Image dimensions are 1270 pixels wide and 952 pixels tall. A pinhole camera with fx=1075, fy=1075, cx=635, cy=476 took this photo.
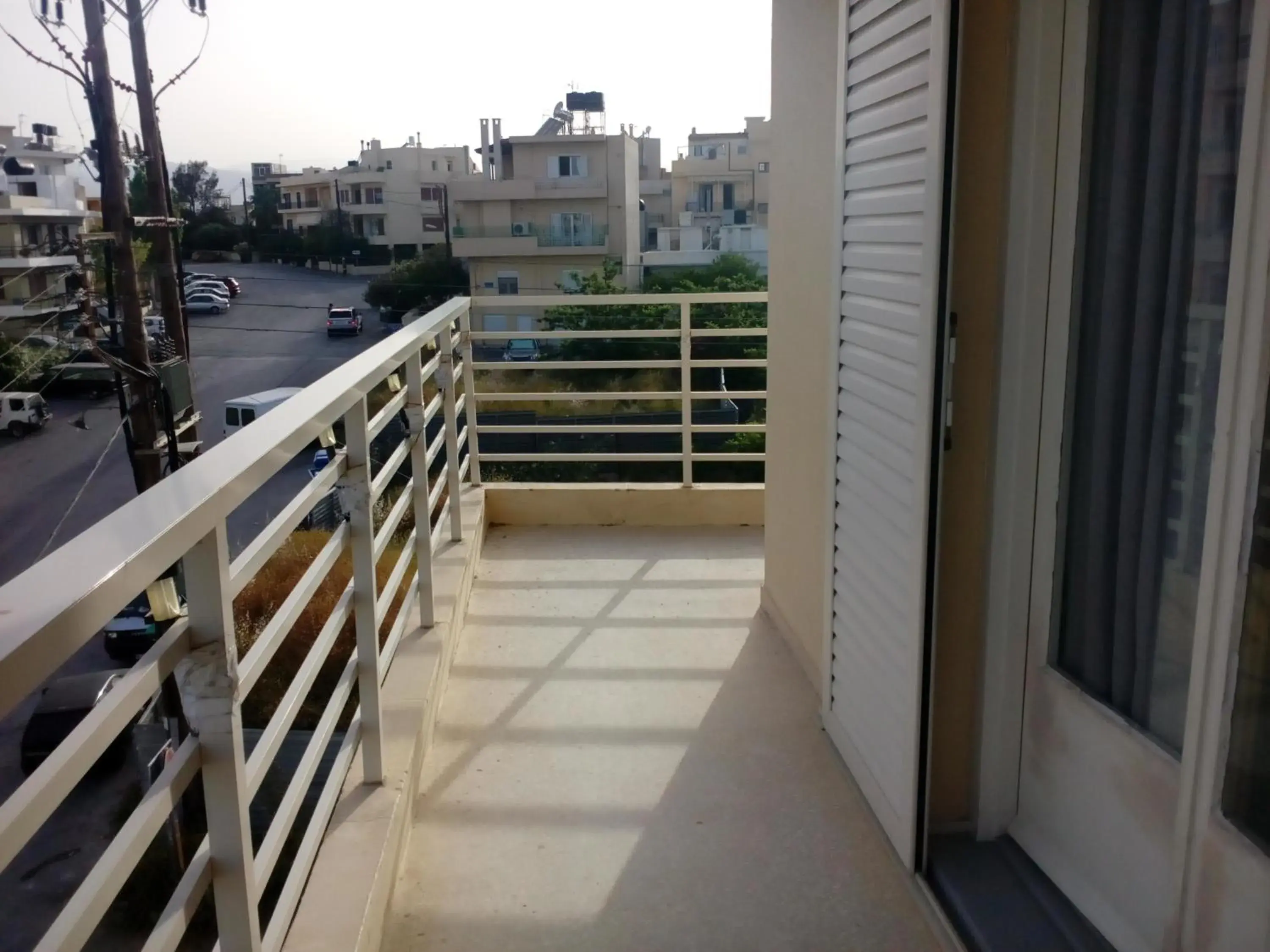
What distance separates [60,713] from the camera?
820mm

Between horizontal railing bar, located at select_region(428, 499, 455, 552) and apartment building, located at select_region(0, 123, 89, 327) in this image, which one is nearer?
horizontal railing bar, located at select_region(428, 499, 455, 552)

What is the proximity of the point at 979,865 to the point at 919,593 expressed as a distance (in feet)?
1.64

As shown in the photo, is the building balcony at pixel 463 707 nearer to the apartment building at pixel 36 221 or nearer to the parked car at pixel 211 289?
the apartment building at pixel 36 221

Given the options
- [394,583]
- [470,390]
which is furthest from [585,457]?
[394,583]

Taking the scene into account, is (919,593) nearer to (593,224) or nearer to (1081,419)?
(1081,419)

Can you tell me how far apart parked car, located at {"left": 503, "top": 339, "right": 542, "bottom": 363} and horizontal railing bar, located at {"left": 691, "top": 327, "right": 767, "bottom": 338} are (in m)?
1.71

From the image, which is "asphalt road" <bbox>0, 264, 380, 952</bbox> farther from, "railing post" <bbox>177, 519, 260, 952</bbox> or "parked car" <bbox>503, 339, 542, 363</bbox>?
"parked car" <bbox>503, 339, 542, 363</bbox>

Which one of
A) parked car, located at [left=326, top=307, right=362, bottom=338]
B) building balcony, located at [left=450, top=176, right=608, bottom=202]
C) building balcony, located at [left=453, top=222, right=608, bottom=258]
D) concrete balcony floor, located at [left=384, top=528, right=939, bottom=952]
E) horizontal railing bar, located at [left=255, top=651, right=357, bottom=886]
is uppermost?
building balcony, located at [left=450, top=176, right=608, bottom=202]

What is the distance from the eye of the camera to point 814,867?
82.0 inches

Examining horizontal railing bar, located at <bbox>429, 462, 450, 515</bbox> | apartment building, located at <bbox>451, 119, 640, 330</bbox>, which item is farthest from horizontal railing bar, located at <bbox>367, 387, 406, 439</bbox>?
apartment building, located at <bbox>451, 119, 640, 330</bbox>

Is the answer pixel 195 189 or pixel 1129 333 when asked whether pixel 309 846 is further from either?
pixel 195 189

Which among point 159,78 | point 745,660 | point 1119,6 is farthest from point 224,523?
point 159,78

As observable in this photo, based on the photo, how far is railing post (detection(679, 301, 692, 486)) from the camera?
4215 millimetres

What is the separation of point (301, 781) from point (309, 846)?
228 mm
